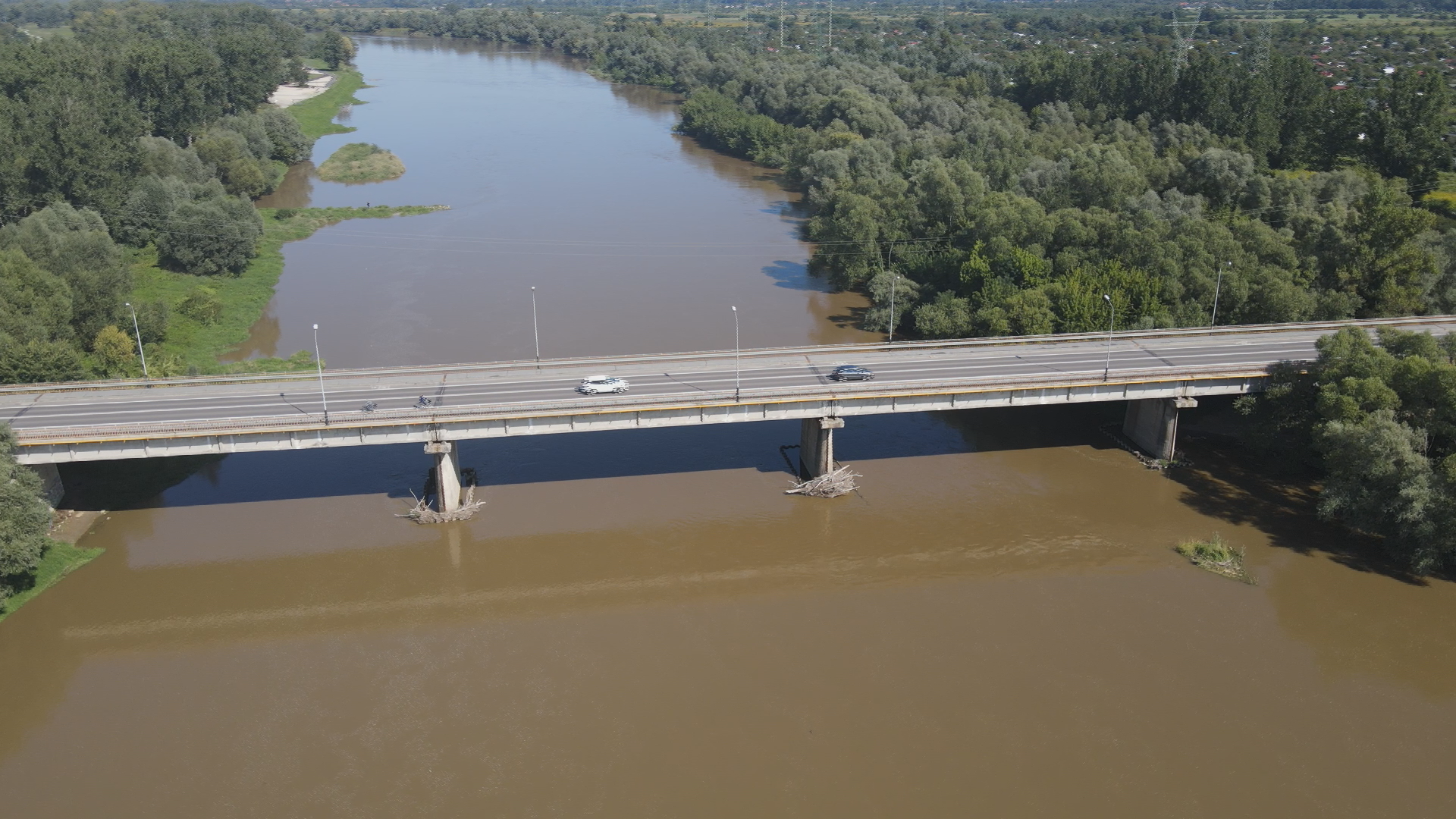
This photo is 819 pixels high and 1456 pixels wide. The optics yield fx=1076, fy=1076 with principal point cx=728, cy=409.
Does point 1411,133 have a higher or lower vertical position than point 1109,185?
higher

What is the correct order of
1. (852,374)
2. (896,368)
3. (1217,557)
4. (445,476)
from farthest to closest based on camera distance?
(896,368), (852,374), (445,476), (1217,557)

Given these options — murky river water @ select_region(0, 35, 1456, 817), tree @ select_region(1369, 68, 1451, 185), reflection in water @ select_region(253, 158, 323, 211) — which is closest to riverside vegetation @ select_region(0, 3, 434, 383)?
reflection in water @ select_region(253, 158, 323, 211)

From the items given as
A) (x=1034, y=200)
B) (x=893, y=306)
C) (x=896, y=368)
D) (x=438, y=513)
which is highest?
(x=1034, y=200)

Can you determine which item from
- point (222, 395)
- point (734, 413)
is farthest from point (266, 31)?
point (734, 413)

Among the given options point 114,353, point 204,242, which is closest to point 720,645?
point 114,353

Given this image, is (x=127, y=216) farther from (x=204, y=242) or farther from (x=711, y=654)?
(x=711, y=654)

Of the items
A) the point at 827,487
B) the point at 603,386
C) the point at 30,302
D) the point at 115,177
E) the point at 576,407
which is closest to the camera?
the point at 576,407

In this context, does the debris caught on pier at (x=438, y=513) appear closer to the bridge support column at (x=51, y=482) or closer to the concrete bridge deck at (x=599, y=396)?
the concrete bridge deck at (x=599, y=396)

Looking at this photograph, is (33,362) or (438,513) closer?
(438,513)
